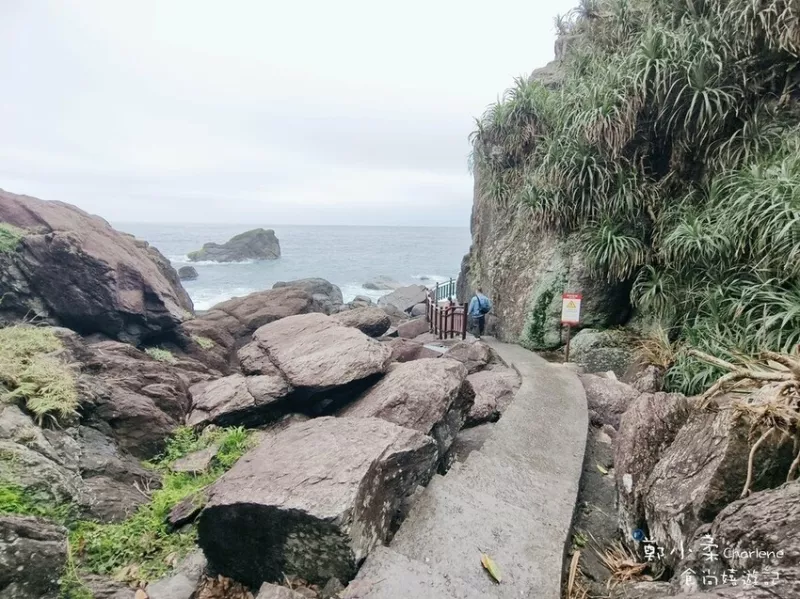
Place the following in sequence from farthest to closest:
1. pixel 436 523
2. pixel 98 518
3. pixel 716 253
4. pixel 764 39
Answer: pixel 764 39
pixel 716 253
pixel 98 518
pixel 436 523

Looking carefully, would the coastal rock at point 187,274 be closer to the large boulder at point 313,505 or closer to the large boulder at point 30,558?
the large boulder at point 313,505

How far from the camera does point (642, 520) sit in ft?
8.48

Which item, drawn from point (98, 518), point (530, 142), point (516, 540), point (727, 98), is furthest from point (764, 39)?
point (98, 518)

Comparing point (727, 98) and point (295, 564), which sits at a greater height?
point (727, 98)

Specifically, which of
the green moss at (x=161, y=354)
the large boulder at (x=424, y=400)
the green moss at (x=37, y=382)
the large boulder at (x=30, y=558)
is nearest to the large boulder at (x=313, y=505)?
the large boulder at (x=424, y=400)

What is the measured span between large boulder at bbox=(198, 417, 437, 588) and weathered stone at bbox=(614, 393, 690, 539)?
49.8 inches

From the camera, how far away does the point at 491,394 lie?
16.6ft

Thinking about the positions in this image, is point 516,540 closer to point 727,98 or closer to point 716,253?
point 716,253

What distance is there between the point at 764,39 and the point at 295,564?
8379 mm

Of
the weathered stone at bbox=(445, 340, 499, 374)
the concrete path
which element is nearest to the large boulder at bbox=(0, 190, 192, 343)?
the weathered stone at bbox=(445, 340, 499, 374)

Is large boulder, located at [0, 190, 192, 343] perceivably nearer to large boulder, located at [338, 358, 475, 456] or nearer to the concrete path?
large boulder, located at [338, 358, 475, 456]

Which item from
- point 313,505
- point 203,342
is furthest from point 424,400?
point 203,342

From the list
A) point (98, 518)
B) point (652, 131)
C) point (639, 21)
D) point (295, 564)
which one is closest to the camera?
point (295, 564)

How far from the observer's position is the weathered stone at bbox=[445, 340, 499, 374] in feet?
22.1
